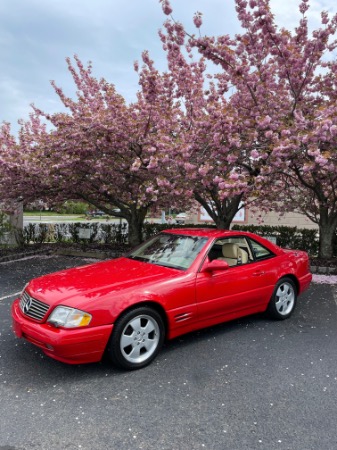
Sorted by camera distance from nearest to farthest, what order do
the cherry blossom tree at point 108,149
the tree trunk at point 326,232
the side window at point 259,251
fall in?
the side window at point 259,251 → the cherry blossom tree at point 108,149 → the tree trunk at point 326,232

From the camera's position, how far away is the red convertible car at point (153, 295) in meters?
3.26

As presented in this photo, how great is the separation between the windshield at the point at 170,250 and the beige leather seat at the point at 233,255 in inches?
14.3

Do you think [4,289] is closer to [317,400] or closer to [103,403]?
[103,403]

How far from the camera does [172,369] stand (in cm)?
353

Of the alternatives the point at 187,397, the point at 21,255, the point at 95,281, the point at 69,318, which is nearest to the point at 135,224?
the point at 21,255

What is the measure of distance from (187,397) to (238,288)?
1674 mm

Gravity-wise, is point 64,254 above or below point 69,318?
below

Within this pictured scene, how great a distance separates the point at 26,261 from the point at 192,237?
23.2 ft

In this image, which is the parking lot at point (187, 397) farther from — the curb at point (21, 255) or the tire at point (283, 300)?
the curb at point (21, 255)

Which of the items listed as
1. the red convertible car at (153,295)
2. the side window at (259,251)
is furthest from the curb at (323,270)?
the side window at (259,251)

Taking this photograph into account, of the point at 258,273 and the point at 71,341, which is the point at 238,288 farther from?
the point at 71,341

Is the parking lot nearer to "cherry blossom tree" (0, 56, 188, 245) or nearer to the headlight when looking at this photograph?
the headlight

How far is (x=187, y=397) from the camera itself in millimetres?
3023

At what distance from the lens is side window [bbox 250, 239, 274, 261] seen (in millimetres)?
4887
